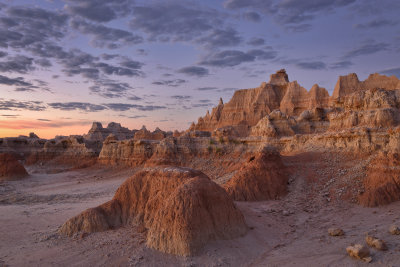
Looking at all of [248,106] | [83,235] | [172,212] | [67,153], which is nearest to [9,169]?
[67,153]

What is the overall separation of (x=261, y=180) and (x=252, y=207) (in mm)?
2904

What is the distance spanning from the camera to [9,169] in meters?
34.8

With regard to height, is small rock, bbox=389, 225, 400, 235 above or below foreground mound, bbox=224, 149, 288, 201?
below

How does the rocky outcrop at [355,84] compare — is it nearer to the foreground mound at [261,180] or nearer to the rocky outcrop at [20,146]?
the foreground mound at [261,180]

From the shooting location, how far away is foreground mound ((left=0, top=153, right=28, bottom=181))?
1353 inches

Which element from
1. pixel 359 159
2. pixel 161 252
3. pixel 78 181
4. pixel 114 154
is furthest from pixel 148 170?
pixel 114 154

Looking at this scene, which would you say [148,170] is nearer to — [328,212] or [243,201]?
[243,201]

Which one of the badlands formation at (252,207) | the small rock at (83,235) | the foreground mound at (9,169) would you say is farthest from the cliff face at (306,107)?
the foreground mound at (9,169)

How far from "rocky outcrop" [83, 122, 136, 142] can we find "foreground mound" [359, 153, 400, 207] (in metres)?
49.8

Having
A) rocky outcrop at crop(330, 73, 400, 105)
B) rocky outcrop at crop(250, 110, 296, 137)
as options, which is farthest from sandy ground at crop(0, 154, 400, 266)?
rocky outcrop at crop(330, 73, 400, 105)

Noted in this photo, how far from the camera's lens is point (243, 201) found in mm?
15875

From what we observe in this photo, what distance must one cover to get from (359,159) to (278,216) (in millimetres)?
8849

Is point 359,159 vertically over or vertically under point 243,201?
over

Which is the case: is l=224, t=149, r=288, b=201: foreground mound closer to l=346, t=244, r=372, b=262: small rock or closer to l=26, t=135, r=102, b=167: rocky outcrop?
l=346, t=244, r=372, b=262: small rock
